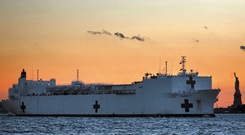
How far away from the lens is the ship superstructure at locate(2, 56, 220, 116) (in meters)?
52.4

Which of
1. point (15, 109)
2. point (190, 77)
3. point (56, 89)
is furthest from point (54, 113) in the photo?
point (190, 77)

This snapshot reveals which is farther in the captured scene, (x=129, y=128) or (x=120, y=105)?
(x=120, y=105)

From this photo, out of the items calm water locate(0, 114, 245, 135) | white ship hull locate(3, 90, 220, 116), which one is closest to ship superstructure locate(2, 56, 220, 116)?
white ship hull locate(3, 90, 220, 116)

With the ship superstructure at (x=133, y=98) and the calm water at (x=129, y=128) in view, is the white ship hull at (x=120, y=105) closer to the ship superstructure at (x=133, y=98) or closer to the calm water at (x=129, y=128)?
the ship superstructure at (x=133, y=98)

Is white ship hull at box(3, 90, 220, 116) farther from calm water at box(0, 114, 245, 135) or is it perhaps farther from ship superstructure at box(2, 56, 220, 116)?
calm water at box(0, 114, 245, 135)

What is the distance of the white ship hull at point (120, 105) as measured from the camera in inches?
2061

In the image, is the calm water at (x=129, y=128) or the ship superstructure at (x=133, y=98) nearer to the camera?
the calm water at (x=129, y=128)

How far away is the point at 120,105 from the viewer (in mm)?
56656

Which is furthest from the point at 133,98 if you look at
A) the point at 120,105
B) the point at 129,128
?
the point at 129,128

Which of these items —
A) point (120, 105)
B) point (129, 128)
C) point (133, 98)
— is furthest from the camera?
point (120, 105)

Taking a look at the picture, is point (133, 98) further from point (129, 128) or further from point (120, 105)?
point (129, 128)

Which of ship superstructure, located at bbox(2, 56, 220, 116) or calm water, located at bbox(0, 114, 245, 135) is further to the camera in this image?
ship superstructure, located at bbox(2, 56, 220, 116)

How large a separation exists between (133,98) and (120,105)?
191 cm

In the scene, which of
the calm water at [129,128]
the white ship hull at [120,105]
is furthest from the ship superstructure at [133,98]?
the calm water at [129,128]
